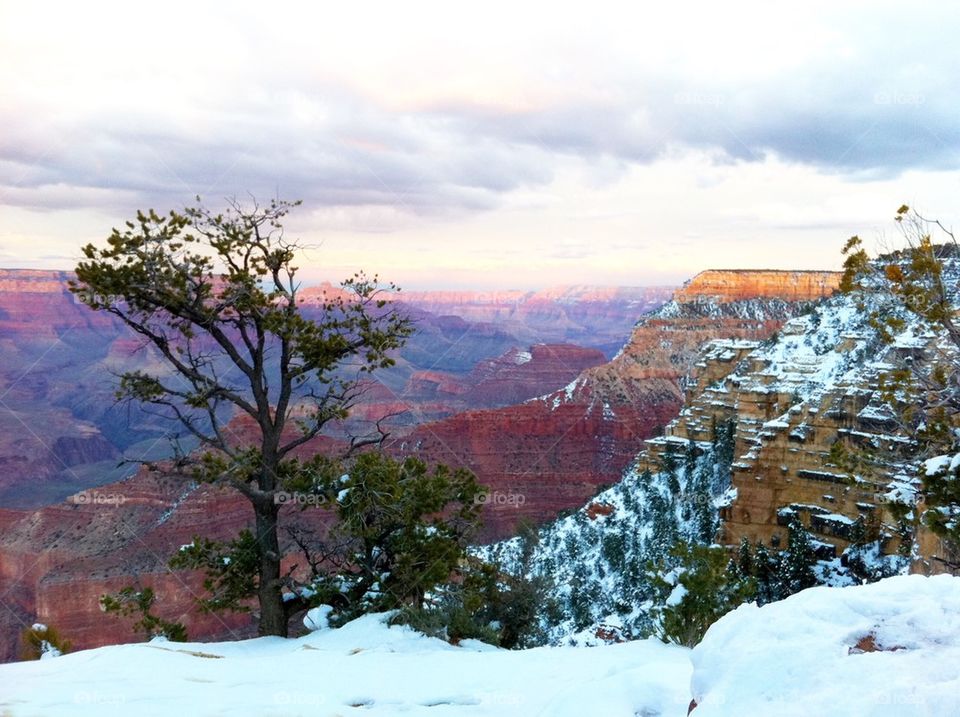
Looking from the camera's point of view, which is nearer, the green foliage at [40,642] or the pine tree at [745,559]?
the green foliage at [40,642]

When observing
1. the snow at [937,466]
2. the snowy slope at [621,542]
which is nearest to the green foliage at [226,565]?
the snow at [937,466]

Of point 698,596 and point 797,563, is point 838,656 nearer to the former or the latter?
point 698,596

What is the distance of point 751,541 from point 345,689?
94.8 feet

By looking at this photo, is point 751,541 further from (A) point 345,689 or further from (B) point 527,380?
(B) point 527,380

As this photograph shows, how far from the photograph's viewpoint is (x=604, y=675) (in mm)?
6316

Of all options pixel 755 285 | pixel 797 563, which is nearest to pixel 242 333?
pixel 797 563

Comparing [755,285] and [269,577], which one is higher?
[755,285]

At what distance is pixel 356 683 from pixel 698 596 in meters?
5.86

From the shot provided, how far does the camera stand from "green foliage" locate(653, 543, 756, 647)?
9.23 m

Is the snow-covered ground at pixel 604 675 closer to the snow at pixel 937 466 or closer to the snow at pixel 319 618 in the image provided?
the snow at pixel 319 618

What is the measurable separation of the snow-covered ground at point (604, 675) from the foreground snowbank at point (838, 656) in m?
0.01

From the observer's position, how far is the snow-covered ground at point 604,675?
3.93 m

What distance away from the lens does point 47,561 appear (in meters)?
53.6

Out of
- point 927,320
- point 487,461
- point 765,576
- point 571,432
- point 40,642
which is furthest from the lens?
point 571,432
